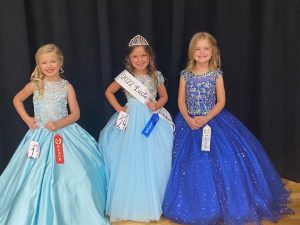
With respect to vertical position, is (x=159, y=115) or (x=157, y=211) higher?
(x=159, y=115)

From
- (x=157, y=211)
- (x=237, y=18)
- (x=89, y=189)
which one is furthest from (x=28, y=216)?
(x=237, y=18)

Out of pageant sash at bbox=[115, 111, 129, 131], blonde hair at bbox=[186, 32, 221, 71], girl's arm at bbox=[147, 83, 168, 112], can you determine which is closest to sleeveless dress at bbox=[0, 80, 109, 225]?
pageant sash at bbox=[115, 111, 129, 131]

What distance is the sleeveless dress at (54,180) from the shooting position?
1.99 meters

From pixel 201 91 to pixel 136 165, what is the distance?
0.58m

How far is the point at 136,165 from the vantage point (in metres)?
2.19

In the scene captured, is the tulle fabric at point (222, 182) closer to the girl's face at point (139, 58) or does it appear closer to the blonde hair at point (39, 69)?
the girl's face at point (139, 58)

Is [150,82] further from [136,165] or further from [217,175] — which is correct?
[217,175]

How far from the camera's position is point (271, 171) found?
230 cm

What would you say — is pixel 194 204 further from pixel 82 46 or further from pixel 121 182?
pixel 82 46

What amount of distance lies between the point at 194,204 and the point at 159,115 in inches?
22.3

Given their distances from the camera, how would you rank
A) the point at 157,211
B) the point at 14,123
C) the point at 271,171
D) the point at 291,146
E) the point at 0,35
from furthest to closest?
the point at 291,146 → the point at 14,123 → the point at 0,35 → the point at 271,171 → the point at 157,211

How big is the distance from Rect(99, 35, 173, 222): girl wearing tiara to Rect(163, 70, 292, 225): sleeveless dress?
8 centimetres

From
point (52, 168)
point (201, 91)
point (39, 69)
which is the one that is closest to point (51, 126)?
point (52, 168)

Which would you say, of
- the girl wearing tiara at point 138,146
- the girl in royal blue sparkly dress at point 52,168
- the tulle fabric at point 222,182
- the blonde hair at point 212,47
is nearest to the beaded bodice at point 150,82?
the girl wearing tiara at point 138,146
